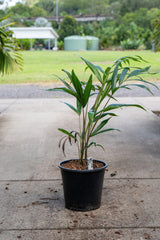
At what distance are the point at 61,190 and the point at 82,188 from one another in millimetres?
749

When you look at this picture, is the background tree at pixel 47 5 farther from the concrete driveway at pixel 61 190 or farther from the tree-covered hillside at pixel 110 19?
the concrete driveway at pixel 61 190

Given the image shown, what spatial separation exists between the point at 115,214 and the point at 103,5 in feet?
364

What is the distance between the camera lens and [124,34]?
53.0 meters

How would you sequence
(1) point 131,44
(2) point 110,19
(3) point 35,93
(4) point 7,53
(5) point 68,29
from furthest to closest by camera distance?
(2) point 110,19 < (5) point 68,29 < (1) point 131,44 < (3) point 35,93 < (4) point 7,53

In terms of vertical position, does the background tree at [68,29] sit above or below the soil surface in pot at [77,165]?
above

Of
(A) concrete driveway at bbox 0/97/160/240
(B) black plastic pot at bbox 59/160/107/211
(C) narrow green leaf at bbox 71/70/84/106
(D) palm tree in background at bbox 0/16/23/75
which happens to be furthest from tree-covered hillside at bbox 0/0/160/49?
(B) black plastic pot at bbox 59/160/107/211

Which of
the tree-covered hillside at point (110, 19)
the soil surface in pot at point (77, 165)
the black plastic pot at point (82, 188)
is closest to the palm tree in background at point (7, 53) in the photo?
the tree-covered hillside at point (110, 19)

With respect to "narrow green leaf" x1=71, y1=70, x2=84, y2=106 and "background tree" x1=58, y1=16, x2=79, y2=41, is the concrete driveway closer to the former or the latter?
"narrow green leaf" x1=71, y1=70, x2=84, y2=106

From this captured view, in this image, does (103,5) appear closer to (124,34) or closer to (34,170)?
(124,34)

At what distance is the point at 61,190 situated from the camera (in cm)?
406

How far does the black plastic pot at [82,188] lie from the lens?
3320 millimetres

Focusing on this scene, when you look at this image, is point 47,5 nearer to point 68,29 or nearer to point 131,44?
point 68,29

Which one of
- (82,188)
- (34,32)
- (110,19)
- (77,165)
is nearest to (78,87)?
(77,165)

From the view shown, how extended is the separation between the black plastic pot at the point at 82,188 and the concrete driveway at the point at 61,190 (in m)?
0.08
